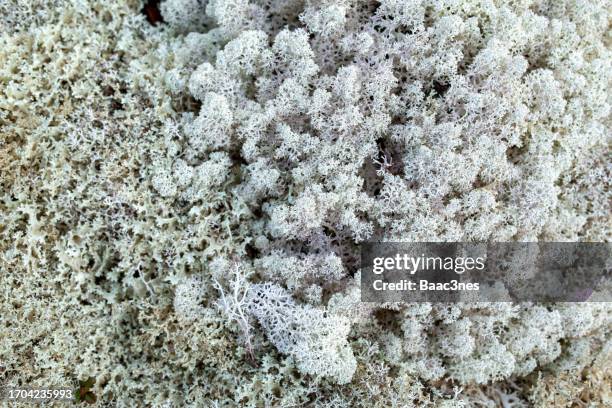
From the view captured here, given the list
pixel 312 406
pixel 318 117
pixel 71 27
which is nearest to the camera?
pixel 312 406

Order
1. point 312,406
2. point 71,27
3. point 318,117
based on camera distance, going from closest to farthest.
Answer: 1. point 312,406
2. point 318,117
3. point 71,27

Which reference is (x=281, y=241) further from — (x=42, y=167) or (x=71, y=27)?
(x=71, y=27)

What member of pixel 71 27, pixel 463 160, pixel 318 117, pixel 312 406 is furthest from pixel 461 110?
pixel 71 27

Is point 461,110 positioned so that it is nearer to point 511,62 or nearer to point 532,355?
point 511,62

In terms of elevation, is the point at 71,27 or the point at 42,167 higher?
the point at 71,27

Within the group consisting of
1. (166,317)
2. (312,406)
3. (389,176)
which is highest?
(389,176)

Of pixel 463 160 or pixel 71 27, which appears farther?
pixel 71 27

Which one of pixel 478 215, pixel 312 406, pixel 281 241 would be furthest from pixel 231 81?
pixel 312 406
